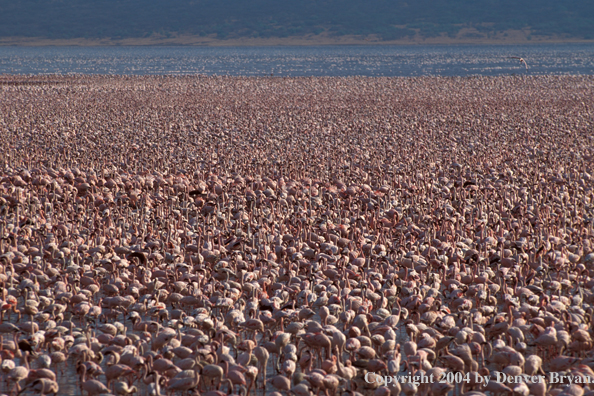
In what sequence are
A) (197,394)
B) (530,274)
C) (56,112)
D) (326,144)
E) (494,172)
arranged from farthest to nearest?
1. (56,112)
2. (326,144)
3. (494,172)
4. (530,274)
5. (197,394)

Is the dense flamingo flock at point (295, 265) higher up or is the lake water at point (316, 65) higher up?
the lake water at point (316, 65)

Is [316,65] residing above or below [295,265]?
above

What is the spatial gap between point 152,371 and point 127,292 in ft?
7.69

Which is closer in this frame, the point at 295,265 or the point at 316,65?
the point at 295,265

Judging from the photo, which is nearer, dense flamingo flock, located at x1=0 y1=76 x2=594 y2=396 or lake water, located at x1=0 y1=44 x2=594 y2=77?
dense flamingo flock, located at x1=0 y1=76 x2=594 y2=396

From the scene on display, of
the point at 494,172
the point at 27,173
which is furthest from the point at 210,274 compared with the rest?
the point at 494,172

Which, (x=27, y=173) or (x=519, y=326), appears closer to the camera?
(x=519, y=326)

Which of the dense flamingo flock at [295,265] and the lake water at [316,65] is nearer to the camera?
the dense flamingo flock at [295,265]

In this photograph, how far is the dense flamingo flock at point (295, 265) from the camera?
21.4 feet

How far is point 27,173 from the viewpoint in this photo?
591 inches

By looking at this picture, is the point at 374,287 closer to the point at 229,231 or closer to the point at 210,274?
the point at 210,274

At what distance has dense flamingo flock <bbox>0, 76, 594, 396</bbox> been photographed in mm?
6508

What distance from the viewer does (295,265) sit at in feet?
30.1

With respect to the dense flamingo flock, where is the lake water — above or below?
above
